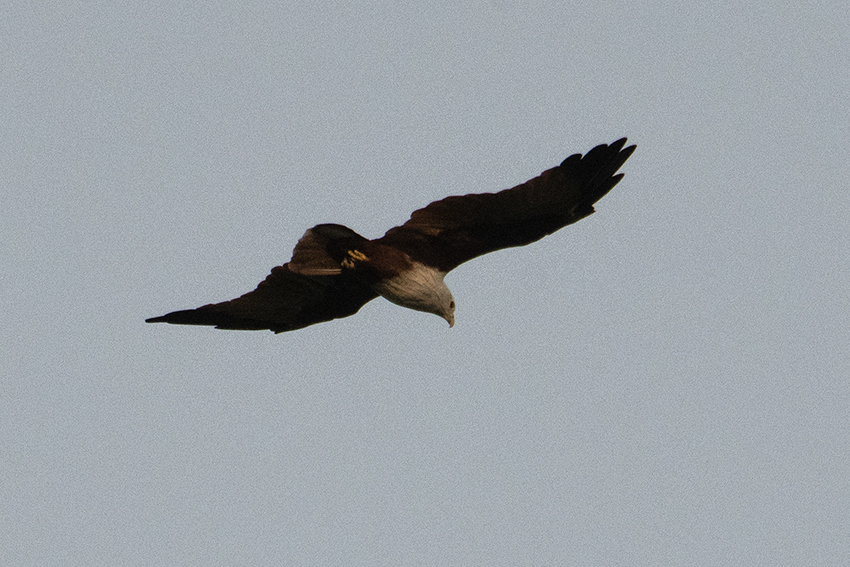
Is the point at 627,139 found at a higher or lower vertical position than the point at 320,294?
higher

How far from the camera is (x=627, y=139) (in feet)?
32.9

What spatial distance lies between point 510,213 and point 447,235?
24.3 inches

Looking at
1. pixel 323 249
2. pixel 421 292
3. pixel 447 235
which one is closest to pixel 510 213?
pixel 447 235

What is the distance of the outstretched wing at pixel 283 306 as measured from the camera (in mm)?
10867

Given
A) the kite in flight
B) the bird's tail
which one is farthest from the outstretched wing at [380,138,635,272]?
the bird's tail

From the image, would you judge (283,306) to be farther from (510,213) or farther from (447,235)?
(510,213)

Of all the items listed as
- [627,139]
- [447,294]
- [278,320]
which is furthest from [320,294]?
[627,139]

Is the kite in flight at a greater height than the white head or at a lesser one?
greater

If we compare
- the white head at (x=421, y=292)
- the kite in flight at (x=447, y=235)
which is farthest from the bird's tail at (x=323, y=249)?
the white head at (x=421, y=292)

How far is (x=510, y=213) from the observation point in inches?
404

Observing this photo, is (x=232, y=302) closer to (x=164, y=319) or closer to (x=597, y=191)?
(x=164, y=319)

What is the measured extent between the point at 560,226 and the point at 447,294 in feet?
4.07

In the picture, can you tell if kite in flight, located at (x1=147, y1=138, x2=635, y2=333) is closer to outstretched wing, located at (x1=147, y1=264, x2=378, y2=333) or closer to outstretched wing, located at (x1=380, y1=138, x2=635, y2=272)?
outstretched wing, located at (x1=380, y1=138, x2=635, y2=272)

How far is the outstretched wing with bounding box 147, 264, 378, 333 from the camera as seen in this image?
10.9 metres
